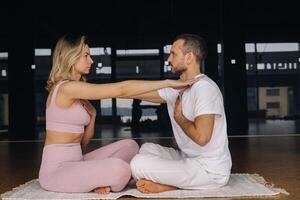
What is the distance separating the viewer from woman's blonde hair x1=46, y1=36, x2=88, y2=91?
2451 mm

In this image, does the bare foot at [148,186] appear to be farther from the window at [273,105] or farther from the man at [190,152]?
the window at [273,105]

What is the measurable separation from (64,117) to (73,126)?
8cm

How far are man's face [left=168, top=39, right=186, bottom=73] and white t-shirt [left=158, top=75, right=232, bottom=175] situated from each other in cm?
14

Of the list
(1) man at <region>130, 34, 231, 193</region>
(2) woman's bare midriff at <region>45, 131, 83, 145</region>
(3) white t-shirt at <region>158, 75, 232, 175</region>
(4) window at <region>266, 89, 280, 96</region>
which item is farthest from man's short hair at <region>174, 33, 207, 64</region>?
(4) window at <region>266, 89, 280, 96</region>

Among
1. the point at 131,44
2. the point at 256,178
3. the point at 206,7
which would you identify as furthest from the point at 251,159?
the point at 131,44

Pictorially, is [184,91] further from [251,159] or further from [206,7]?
[206,7]

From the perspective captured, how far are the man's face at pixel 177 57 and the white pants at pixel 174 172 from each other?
519 millimetres

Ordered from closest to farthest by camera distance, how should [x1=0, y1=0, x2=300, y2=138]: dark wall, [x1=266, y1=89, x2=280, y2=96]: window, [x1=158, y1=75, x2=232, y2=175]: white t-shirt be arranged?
1. [x1=158, y1=75, x2=232, y2=175]: white t-shirt
2. [x1=0, y1=0, x2=300, y2=138]: dark wall
3. [x1=266, y1=89, x2=280, y2=96]: window

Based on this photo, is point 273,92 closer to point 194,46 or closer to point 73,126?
point 194,46

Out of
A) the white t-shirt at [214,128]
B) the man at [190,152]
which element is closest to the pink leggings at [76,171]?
the man at [190,152]

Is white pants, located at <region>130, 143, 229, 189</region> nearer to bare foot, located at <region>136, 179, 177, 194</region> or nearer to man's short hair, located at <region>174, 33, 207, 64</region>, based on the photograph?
bare foot, located at <region>136, 179, 177, 194</region>

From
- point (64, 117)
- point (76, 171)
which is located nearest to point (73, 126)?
point (64, 117)

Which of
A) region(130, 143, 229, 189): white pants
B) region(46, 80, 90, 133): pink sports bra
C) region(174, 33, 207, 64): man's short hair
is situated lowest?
region(130, 143, 229, 189): white pants

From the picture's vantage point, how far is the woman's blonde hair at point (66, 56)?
245cm
